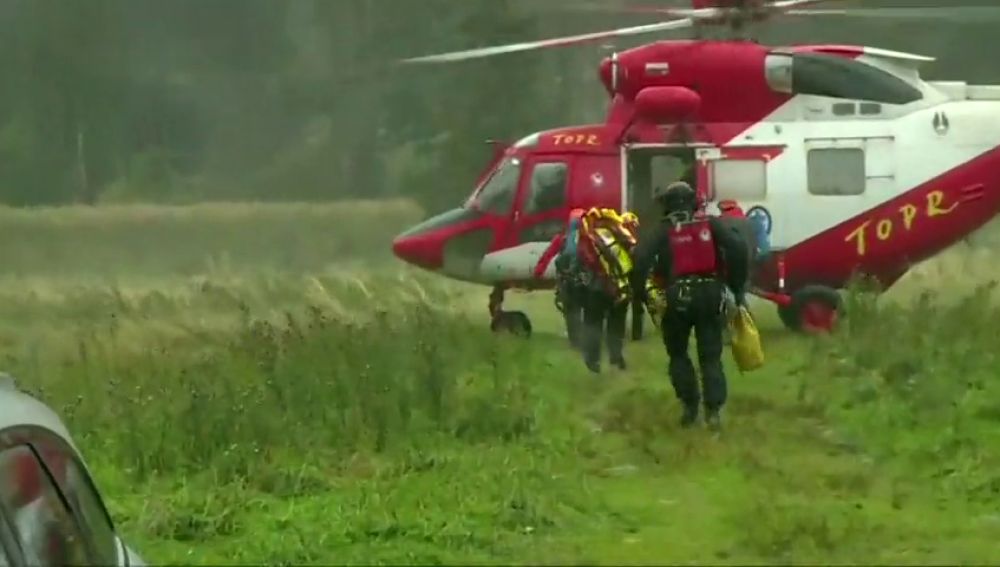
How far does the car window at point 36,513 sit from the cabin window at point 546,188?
947cm

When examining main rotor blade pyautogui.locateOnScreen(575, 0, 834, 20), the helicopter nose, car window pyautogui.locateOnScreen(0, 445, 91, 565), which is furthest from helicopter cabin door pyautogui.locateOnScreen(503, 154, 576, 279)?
car window pyautogui.locateOnScreen(0, 445, 91, 565)

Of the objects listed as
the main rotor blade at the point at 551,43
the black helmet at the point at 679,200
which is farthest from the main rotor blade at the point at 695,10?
the black helmet at the point at 679,200

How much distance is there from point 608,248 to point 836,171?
3.68 metres

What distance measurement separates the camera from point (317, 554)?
18.1ft

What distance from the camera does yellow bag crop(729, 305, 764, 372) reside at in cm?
872

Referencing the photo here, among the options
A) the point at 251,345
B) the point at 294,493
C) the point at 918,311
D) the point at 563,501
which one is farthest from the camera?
the point at 918,311

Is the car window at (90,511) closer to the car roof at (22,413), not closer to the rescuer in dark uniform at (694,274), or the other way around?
the car roof at (22,413)

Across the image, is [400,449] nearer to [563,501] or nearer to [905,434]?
[563,501]

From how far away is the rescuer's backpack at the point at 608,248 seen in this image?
992cm

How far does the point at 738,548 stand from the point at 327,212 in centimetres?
589

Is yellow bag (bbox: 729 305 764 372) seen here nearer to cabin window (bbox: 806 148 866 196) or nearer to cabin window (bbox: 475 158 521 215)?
cabin window (bbox: 806 148 866 196)

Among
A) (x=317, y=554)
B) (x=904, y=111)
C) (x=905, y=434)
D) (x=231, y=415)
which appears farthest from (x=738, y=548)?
(x=904, y=111)

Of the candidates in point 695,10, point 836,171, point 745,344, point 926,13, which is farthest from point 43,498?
point 836,171

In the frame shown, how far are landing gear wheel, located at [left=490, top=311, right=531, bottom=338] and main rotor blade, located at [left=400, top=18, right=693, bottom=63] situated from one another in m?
1.81
